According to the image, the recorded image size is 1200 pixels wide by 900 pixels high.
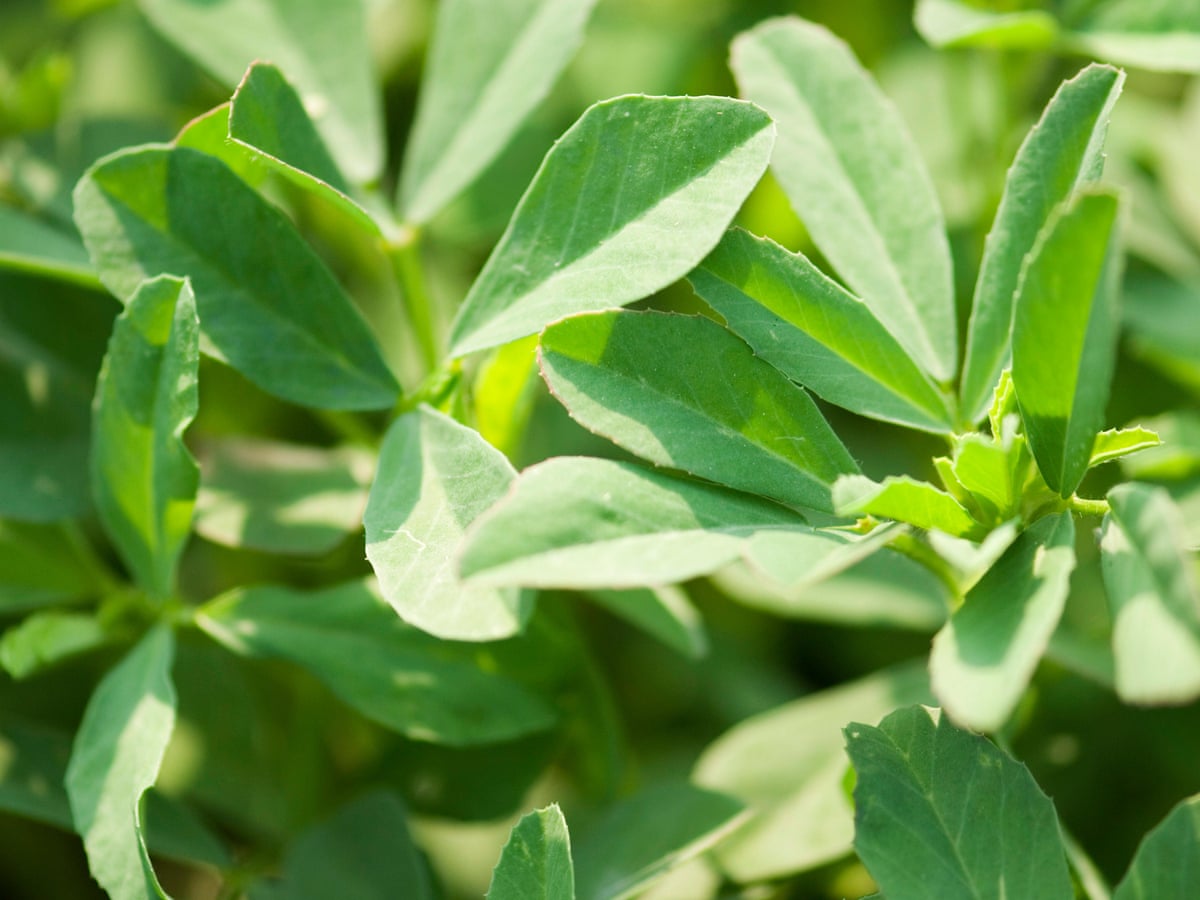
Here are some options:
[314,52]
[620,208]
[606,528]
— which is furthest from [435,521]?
[314,52]

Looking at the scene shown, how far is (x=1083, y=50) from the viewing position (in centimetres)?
122

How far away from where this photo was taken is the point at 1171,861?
2.47 ft

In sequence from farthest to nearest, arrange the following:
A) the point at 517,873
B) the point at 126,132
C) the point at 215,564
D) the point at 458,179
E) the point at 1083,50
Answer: the point at 215,564, the point at 126,132, the point at 1083,50, the point at 458,179, the point at 517,873

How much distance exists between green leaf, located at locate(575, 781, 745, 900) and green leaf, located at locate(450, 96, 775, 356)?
0.44 metres

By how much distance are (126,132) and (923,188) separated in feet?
2.97

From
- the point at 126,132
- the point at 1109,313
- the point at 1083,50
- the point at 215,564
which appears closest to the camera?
the point at 1109,313

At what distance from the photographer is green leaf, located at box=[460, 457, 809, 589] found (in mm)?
662

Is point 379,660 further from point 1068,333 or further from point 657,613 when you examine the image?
point 1068,333

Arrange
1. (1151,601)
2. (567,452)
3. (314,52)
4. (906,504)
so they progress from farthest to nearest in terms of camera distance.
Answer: (567,452), (314,52), (906,504), (1151,601)

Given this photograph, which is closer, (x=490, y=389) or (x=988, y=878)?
(x=988, y=878)

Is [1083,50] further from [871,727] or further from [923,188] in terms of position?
[871,727]

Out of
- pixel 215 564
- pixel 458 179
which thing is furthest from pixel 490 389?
pixel 215 564

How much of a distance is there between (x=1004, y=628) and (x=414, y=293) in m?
0.66

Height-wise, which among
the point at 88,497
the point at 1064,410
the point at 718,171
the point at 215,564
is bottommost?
the point at 215,564
